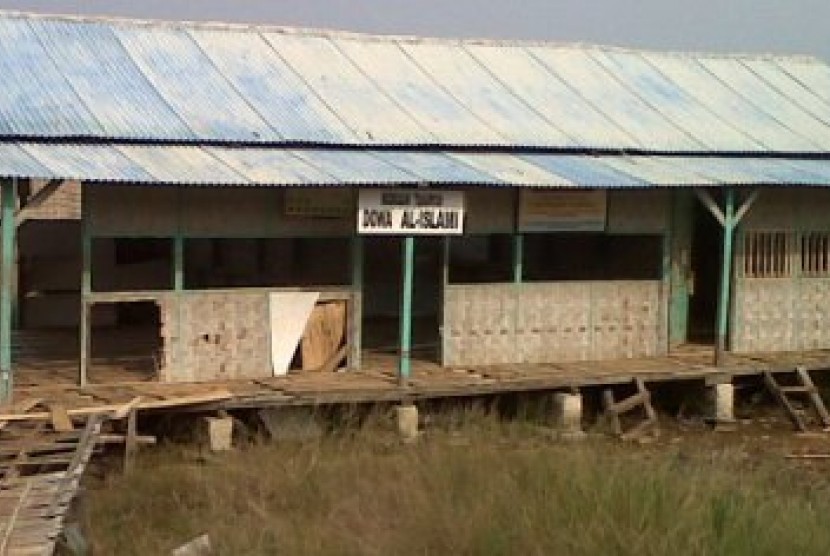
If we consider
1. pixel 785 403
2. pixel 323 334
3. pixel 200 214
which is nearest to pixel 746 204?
pixel 785 403

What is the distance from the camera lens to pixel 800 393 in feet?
55.5

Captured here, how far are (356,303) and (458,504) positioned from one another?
228 inches

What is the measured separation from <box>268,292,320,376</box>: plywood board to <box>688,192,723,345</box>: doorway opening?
594 cm

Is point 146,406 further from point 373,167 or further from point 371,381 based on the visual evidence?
point 373,167

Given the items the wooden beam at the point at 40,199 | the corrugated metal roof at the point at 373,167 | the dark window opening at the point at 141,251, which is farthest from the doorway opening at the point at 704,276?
the wooden beam at the point at 40,199

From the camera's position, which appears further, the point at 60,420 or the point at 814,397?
the point at 814,397

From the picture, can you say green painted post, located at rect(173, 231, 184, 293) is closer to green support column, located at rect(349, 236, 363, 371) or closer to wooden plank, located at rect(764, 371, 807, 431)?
→ green support column, located at rect(349, 236, 363, 371)

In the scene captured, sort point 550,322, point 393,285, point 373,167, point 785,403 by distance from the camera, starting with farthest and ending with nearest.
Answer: point 393,285, point 785,403, point 550,322, point 373,167

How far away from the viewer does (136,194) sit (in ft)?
44.6

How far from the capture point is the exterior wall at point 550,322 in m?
15.5

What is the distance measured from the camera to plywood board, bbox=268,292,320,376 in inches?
564

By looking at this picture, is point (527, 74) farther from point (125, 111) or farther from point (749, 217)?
point (125, 111)

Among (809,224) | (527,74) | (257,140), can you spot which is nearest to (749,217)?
(809,224)

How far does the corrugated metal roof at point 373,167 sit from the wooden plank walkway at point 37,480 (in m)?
2.31
